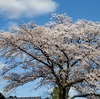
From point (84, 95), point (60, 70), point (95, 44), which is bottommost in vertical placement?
point (84, 95)

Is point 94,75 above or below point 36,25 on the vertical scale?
below

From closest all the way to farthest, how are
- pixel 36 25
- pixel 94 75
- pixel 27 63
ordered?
pixel 94 75, pixel 36 25, pixel 27 63

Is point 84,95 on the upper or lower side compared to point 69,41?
lower

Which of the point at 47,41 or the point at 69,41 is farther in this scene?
the point at 69,41

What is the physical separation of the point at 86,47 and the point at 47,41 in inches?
133

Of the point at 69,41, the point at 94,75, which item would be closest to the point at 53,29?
the point at 69,41

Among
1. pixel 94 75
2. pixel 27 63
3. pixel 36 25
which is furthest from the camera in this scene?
pixel 27 63

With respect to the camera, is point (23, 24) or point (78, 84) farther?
point (78, 84)

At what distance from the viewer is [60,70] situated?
28578mm

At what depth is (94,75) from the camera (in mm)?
26094

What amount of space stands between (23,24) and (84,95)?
7.90 metres

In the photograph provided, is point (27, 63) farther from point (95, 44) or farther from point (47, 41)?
point (95, 44)

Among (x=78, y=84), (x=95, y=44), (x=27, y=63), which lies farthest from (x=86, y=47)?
(x=27, y=63)

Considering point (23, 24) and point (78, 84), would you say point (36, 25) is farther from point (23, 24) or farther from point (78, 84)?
point (78, 84)
